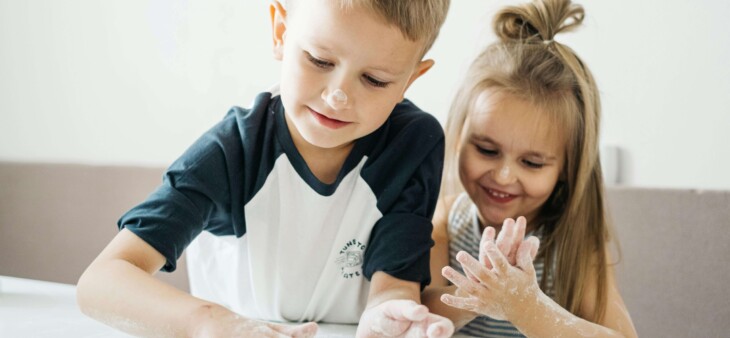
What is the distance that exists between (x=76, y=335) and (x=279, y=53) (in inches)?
16.1

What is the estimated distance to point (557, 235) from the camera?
117 centimetres

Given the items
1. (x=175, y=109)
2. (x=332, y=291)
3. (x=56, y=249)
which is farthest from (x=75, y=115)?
(x=332, y=291)

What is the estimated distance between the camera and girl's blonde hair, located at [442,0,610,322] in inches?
43.7

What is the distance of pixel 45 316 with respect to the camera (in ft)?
3.08

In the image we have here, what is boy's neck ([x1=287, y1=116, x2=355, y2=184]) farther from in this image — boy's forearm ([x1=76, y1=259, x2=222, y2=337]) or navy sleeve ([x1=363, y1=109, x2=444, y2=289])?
boy's forearm ([x1=76, y1=259, x2=222, y2=337])

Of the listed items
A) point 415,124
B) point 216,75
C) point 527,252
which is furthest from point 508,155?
point 216,75

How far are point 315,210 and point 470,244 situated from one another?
1.21 feet

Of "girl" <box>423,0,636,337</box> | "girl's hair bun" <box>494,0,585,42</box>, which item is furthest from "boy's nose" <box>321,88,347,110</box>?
"girl's hair bun" <box>494,0,585,42</box>

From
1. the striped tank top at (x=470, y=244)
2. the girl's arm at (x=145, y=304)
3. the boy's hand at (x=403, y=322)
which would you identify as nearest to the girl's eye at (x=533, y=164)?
the striped tank top at (x=470, y=244)

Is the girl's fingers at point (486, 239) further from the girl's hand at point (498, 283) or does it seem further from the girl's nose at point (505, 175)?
the girl's nose at point (505, 175)

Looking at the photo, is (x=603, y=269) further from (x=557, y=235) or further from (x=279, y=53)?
(x=279, y=53)

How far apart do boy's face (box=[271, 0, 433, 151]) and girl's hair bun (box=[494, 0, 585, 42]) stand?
368 millimetres

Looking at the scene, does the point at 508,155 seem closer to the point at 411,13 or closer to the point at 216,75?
the point at 411,13

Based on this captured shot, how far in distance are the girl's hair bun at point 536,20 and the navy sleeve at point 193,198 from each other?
49 cm
